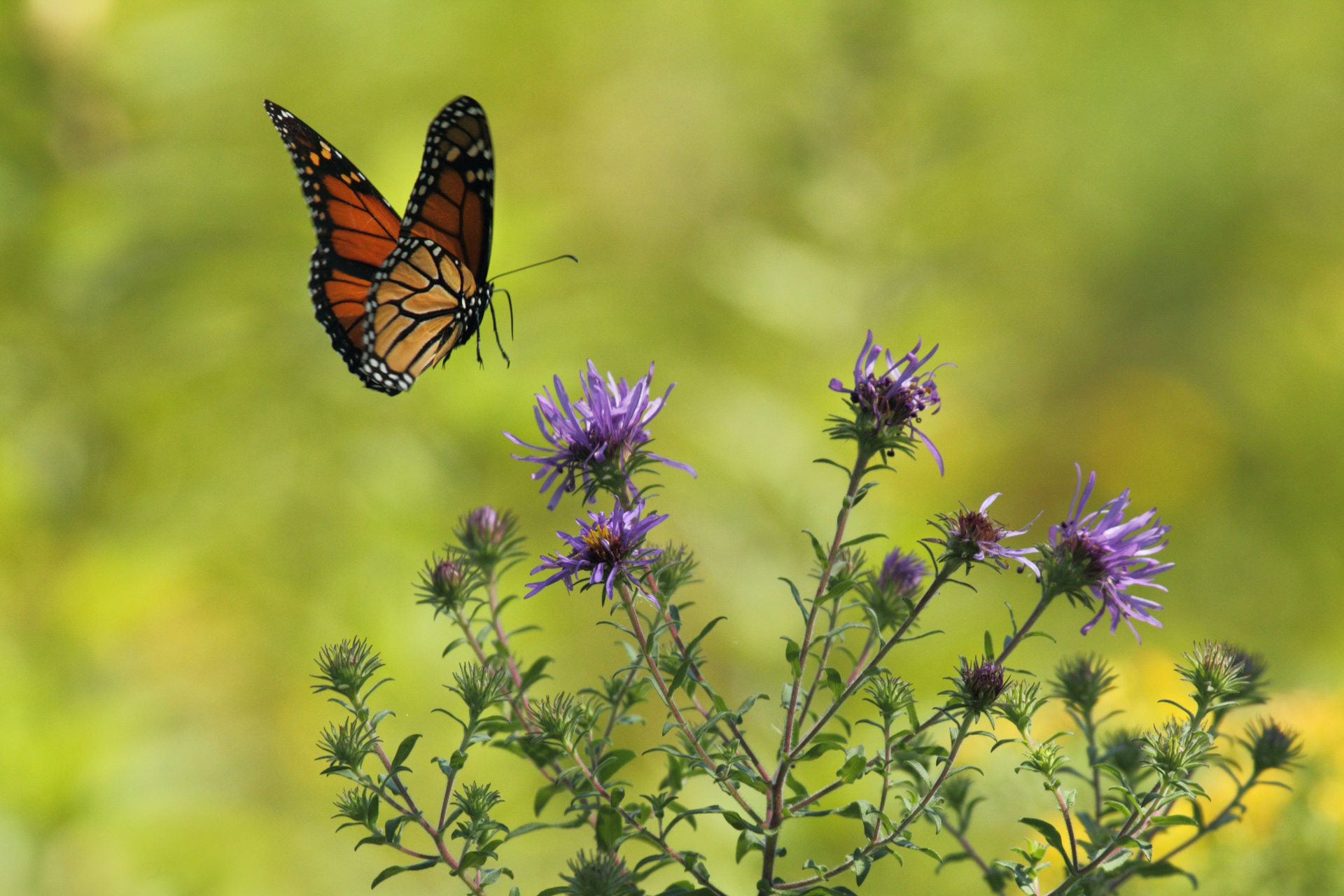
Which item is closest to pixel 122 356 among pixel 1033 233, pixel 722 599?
pixel 722 599

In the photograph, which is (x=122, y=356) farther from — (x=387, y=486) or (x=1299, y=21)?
(x=1299, y=21)

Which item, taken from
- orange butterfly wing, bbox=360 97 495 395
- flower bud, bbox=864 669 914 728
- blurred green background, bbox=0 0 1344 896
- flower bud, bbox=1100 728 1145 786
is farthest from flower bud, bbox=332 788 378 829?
blurred green background, bbox=0 0 1344 896

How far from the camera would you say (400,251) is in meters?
1.50

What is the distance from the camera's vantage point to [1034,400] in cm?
446

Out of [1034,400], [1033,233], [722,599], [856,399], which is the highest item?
[1033,233]

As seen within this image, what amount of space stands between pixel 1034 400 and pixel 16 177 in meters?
3.90

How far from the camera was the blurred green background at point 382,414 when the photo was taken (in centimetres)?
239

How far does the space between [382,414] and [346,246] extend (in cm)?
110

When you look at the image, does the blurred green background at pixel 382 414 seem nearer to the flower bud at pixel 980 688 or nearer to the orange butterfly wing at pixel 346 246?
the flower bud at pixel 980 688

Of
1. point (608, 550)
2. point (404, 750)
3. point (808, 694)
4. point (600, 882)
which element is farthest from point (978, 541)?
point (404, 750)

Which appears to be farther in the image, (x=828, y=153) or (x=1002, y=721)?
(x=828, y=153)

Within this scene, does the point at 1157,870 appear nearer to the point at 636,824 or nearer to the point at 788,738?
the point at 788,738

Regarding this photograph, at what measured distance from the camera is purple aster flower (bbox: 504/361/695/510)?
0.89 meters

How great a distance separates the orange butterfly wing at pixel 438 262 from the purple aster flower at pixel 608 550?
2.35ft
